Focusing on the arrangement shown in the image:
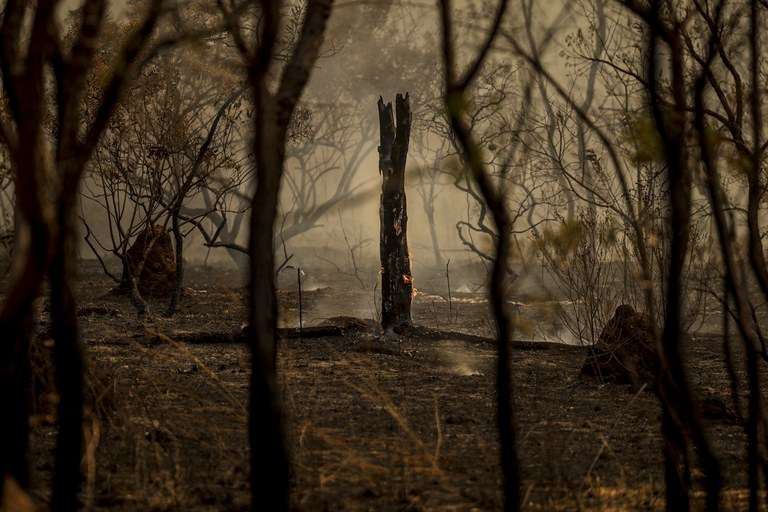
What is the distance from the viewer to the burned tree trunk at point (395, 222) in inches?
361

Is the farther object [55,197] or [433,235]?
[433,235]

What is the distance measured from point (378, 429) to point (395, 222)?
4.91 metres

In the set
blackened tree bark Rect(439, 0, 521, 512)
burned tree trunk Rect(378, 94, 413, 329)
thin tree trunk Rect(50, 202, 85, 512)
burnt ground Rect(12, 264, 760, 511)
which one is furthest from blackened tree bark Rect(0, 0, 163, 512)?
burned tree trunk Rect(378, 94, 413, 329)

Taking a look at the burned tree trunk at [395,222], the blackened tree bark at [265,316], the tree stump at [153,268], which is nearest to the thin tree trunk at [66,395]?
the blackened tree bark at [265,316]

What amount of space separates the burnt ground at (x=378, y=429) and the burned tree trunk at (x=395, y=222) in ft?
2.27

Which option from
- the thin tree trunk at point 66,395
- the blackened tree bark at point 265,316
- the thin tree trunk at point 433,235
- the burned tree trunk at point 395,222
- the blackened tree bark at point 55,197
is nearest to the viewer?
the blackened tree bark at point 55,197

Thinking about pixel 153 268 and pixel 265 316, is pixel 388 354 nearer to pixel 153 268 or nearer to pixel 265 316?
pixel 153 268

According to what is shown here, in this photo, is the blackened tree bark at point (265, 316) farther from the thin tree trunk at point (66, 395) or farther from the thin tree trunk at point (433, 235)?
the thin tree trunk at point (433, 235)

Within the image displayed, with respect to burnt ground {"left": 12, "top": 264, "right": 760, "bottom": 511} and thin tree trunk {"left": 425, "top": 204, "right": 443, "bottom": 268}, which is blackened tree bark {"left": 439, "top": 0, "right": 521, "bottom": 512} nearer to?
burnt ground {"left": 12, "top": 264, "right": 760, "bottom": 511}

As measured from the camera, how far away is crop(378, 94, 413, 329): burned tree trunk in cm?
916

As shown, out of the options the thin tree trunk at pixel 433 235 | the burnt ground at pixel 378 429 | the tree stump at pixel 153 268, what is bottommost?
the burnt ground at pixel 378 429

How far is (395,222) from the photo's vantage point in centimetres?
917

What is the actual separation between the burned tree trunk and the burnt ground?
69 centimetres

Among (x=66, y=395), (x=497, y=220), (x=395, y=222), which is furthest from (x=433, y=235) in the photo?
(x=497, y=220)
